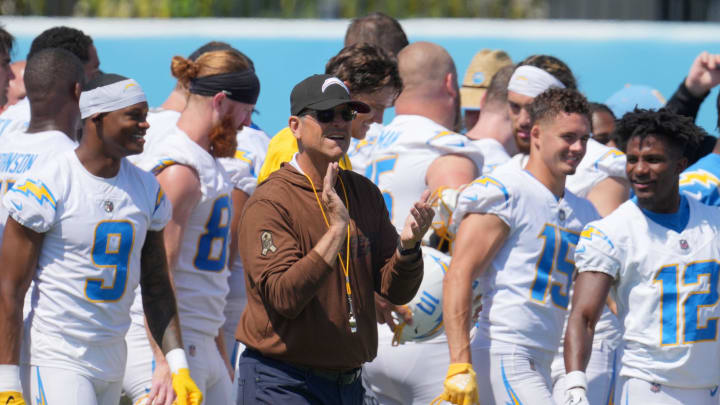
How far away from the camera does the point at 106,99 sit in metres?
4.87

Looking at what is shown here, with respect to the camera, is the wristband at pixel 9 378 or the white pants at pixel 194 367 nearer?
the wristband at pixel 9 378

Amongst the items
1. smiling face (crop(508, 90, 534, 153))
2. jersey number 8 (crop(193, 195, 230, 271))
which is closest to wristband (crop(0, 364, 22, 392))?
jersey number 8 (crop(193, 195, 230, 271))

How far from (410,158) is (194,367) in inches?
58.8

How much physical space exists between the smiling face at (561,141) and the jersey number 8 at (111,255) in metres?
1.89

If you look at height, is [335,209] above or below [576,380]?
above

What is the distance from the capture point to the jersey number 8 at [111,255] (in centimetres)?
476

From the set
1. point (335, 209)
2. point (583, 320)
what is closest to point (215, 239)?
point (583, 320)

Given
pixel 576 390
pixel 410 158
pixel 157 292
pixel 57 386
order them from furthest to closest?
pixel 410 158, pixel 157 292, pixel 576 390, pixel 57 386

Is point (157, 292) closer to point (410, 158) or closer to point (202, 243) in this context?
point (202, 243)

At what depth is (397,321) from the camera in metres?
5.28

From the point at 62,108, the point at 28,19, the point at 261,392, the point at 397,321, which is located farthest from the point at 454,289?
the point at 28,19

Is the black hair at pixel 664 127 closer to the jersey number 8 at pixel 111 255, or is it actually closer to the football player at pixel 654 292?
the football player at pixel 654 292

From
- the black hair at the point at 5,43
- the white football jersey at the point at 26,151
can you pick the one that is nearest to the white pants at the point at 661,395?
the white football jersey at the point at 26,151

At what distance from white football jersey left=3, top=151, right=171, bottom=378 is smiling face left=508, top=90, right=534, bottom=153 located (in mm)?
2144
